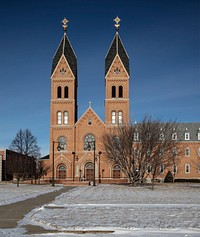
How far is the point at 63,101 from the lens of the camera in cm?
7112

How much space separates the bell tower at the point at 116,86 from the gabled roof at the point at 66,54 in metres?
6.40

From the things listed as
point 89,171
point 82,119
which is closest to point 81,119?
point 82,119

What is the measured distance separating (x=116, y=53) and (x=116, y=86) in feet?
20.6

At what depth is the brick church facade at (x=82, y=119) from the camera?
69062 millimetres

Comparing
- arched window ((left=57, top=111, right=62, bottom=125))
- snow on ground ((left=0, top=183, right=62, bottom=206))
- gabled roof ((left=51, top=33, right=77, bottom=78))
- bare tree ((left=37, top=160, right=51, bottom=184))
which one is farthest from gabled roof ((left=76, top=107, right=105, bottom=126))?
snow on ground ((left=0, top=183, right=62, bottom=206))

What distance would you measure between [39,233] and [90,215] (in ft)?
12.3

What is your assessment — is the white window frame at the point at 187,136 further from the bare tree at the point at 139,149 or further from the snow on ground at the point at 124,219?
the snow on ground at the point at 124,219

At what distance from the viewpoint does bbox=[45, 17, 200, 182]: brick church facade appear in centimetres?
6906

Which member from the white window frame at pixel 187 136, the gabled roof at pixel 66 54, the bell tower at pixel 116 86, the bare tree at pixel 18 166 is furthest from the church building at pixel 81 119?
the white window frame at pixel 187 136

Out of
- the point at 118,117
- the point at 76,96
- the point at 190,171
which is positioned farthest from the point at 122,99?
the point at 190,171

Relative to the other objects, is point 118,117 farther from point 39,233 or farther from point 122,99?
point 39,233

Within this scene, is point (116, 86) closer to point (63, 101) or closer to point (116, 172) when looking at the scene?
point (63, 101)

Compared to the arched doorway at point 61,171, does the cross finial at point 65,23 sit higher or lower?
higher

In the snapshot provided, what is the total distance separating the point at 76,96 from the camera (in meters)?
75.2
